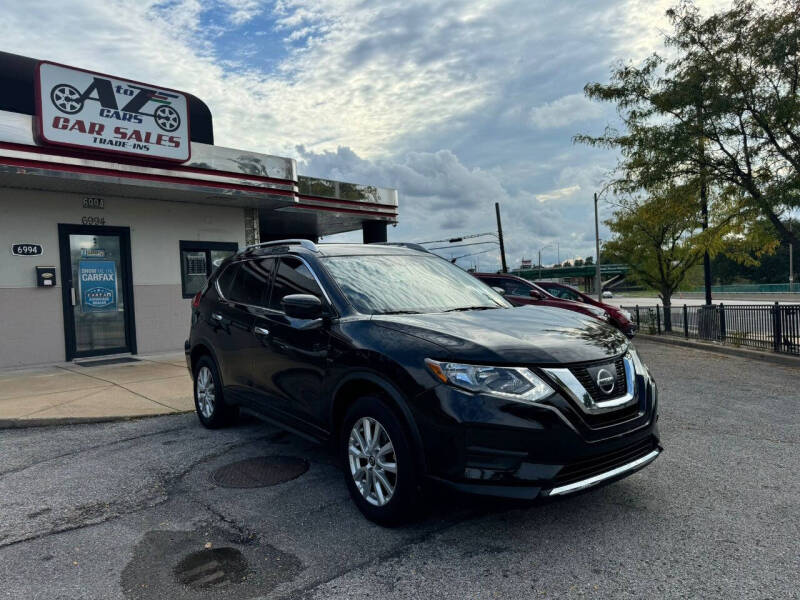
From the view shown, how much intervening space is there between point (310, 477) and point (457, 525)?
1.40 m

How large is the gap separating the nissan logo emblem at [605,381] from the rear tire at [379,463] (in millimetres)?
1138

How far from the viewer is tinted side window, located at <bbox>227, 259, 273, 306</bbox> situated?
5.04 m

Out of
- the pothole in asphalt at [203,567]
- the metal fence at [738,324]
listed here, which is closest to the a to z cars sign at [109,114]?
the pothole in asphalt at [203,567]

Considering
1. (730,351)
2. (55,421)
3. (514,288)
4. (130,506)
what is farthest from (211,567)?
(730,351)

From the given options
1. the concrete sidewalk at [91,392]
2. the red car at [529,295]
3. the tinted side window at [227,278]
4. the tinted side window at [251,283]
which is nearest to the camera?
the tinted side window at [251,283]

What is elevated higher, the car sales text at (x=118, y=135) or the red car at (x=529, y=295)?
the car sales text at (x=118, y=135)

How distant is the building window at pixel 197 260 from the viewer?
12.7m

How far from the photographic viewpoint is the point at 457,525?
3.53 metres

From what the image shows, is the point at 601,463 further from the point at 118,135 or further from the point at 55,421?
the point at 118,135

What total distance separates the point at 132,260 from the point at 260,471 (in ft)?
28.8

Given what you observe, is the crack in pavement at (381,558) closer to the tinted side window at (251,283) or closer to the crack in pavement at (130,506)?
the crack in pavement at (130,506)

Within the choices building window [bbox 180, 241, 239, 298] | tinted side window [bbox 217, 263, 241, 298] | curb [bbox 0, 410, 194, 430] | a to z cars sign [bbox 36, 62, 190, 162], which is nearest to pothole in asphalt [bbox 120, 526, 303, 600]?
tinted side window [bbox 217, 263, 241, 298]

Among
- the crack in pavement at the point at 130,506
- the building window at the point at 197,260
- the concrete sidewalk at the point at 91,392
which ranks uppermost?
the building window at the point at 197,260

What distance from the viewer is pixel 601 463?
3.23m
